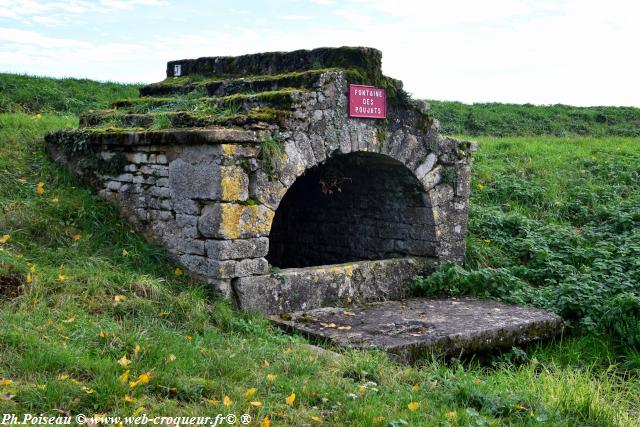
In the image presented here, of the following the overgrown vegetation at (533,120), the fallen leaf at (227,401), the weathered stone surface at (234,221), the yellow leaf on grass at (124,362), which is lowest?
the fallen leaf at (227,401)

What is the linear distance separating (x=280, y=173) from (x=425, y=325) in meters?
1.97

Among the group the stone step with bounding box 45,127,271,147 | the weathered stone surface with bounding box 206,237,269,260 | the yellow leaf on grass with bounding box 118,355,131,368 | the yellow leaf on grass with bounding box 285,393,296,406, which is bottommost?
the yellow leaf on grass with bounding box 285,393,296,406

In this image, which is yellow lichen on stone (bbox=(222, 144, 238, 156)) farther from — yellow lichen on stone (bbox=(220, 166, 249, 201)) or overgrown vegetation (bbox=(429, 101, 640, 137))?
overgrown vegetation (bbox=(429, 101, 640, 137))

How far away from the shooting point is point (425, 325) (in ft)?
21.4

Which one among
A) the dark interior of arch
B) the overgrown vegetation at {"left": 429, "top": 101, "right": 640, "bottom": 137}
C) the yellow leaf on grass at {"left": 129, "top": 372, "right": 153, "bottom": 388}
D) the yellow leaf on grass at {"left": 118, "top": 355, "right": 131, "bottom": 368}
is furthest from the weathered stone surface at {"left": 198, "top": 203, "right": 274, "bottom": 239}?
the overgrown vegetation at {"left": 429, "top": 101, "right": 640, "bottom": 137}

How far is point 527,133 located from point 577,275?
32.3ft

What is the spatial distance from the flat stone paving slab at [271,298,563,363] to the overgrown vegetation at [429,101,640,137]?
1017cm

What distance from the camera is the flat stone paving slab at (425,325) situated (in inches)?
234

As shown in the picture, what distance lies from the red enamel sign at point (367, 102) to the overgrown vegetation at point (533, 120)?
32.2 feet

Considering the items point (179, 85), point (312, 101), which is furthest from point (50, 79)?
point (312, 101)

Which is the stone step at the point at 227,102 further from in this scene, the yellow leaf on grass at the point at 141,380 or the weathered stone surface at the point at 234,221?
the yellow leaf on grass at the point at 141,380

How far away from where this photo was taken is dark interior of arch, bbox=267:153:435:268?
26.8 ft

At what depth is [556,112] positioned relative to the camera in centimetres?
1944

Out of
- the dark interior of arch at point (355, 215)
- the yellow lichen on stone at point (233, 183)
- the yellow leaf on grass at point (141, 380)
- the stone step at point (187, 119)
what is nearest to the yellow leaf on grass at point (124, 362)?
the yellow leaf on grass at point (141, 380)
